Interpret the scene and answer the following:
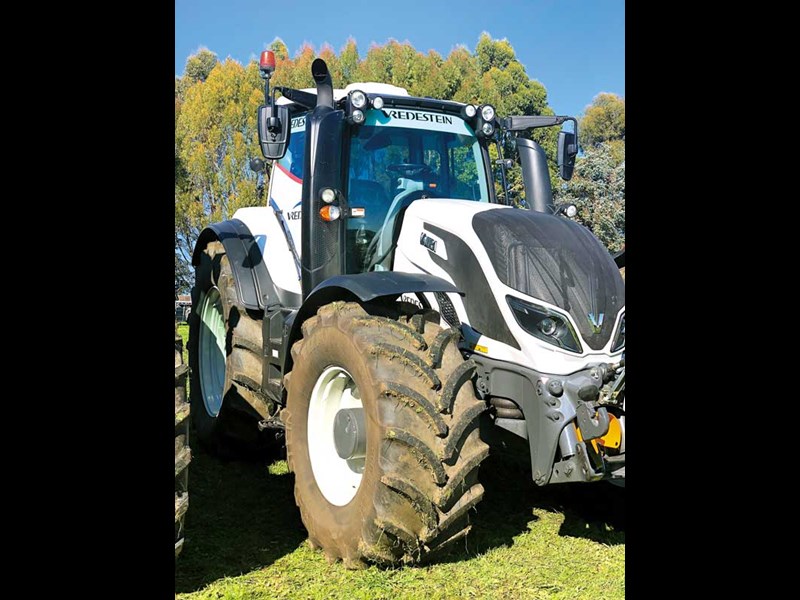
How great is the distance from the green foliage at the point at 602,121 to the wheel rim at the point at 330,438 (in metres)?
20.3

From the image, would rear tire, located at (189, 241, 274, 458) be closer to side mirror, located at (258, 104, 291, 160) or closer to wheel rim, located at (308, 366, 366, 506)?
wheel rim, located at (308, 366, 366, 506)

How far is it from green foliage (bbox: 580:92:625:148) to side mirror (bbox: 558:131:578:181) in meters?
18.7

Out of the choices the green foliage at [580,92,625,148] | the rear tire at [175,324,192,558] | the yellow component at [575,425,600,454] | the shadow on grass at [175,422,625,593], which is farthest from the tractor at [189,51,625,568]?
the green foliage at [580,92,625,148]

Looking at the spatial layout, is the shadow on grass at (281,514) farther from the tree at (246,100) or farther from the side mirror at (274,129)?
the tree at (246,100)

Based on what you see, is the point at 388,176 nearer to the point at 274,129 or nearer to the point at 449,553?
the point at 274,129

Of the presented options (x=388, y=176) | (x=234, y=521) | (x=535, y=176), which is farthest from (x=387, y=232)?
(x=234, y=521)

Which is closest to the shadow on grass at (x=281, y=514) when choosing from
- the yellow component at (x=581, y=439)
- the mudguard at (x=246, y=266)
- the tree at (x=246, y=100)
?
the yellow component at (x=581, y=439)

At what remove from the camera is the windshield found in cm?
476

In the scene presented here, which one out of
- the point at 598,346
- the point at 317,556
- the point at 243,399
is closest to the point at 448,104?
the point at 598,346

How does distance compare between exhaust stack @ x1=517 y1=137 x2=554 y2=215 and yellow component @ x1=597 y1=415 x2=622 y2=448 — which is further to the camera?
exhaust stack @ x1=517 y1=137 x2=554 y2=215
